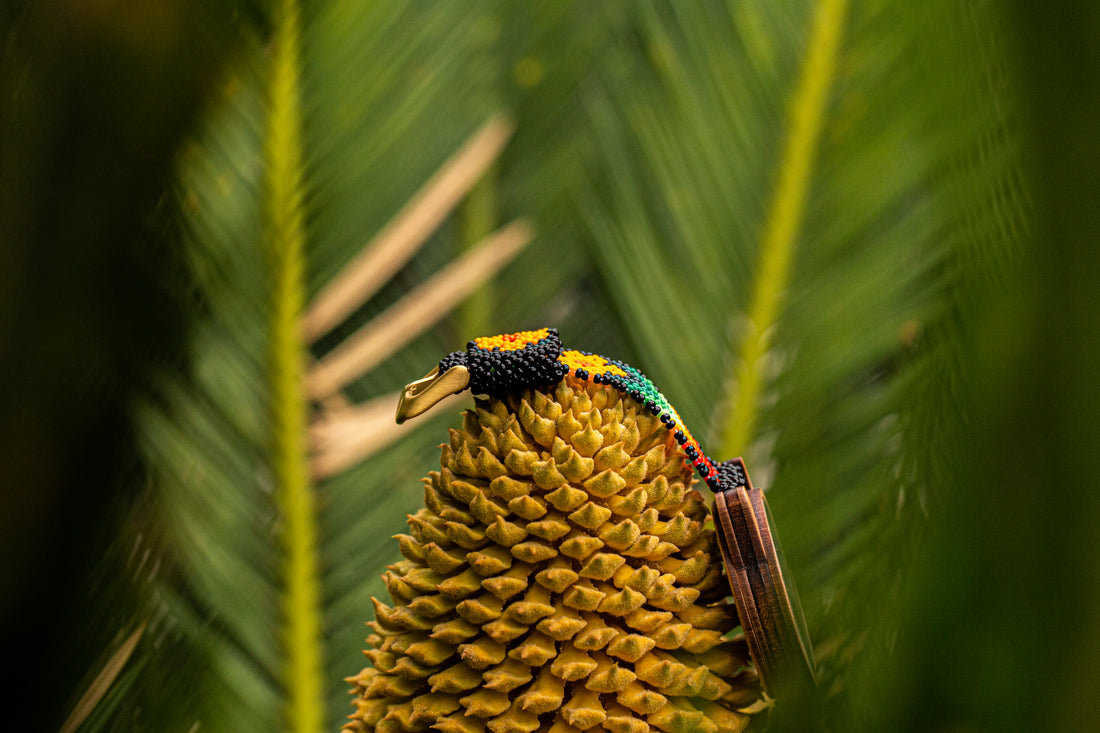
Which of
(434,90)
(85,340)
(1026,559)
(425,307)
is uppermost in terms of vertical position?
(434,90)

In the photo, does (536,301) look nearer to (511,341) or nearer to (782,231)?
(782,231)

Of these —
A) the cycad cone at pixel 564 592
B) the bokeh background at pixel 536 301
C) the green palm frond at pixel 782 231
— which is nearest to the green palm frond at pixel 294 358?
the bokeh background at pixel 536 301

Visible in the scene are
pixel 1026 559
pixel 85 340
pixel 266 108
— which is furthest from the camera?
pixel 266 108

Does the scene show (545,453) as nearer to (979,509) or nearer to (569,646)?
(569,646)

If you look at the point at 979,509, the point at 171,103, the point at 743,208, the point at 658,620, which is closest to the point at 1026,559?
the point at 979,509

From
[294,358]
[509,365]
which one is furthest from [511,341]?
[294,358]

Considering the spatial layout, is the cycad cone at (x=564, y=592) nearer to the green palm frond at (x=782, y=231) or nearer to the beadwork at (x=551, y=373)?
the beadwork at (x=551, y=373)

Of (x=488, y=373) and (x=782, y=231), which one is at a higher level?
(x=782, y=231)
